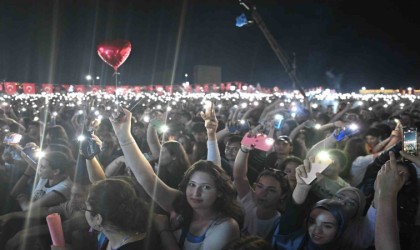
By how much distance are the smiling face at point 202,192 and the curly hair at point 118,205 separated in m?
0.35

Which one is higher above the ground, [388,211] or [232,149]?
[232,149]

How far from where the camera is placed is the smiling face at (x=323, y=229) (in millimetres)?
2979

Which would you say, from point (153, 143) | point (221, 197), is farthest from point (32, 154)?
point (221, 197)

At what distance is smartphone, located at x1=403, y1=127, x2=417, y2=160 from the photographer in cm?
312

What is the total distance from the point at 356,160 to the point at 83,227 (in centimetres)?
339

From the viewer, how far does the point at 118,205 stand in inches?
114

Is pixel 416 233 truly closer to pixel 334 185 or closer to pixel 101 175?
pixel 334 185

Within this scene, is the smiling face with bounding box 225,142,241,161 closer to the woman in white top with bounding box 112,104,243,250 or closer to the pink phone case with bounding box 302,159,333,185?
the woman in white top with bounding box 112,104,243,250

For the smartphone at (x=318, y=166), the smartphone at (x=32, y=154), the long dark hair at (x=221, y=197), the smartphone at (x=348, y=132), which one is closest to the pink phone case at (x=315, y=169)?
the smartphone at (x=318, y=166)

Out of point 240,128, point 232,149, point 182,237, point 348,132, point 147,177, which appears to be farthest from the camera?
point 240,128

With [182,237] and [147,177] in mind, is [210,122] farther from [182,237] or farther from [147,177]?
[182,237]

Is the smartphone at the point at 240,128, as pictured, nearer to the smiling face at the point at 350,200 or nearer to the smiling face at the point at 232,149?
the smiling face at the point at 232,149

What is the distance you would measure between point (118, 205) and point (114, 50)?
11.5ft

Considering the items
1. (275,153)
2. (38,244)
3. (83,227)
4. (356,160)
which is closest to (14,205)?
(38,244)
